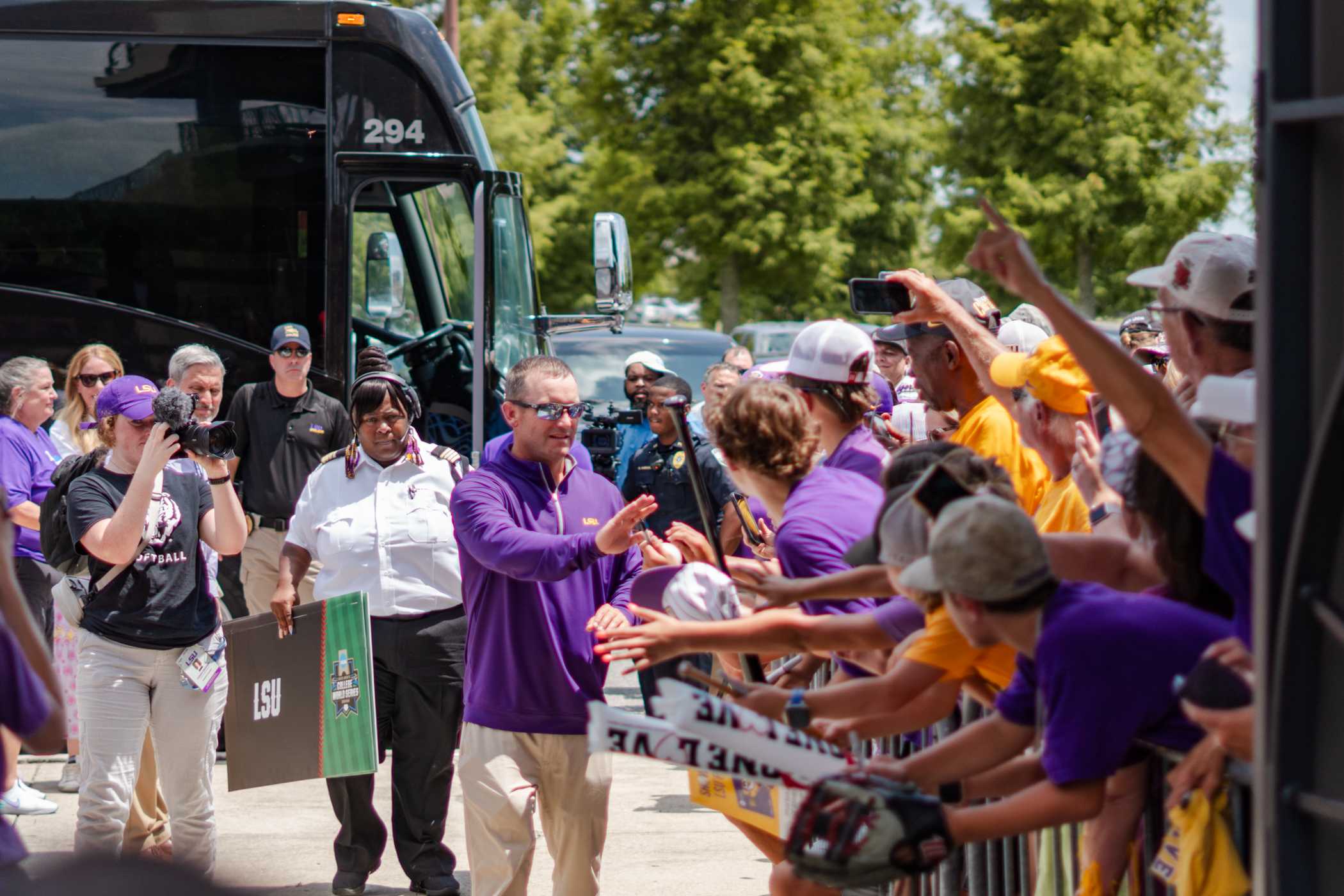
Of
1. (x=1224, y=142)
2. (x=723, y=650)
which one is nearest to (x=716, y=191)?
(x=1224, y=142)

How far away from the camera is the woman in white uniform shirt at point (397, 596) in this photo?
6.07 metres

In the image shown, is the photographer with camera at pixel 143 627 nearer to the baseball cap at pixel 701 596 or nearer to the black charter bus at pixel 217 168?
the baseball cap at pixel 701 596

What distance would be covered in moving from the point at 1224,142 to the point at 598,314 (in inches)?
750

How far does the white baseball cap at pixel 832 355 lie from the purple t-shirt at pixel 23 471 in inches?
174

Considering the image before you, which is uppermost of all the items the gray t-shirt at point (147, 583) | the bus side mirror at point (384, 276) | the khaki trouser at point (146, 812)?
the bus side mirror at point (384, 276)

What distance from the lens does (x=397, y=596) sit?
6.06m

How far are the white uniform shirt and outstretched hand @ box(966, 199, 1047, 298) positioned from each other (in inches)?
136

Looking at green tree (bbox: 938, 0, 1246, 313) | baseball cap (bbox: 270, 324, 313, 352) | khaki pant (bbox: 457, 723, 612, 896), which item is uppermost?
green tree (bbox: 938, 0, 1246, 313)

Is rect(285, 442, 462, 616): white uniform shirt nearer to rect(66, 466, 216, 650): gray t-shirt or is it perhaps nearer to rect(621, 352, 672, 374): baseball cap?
rect(66, 466, 216, 650): gray t-shirt

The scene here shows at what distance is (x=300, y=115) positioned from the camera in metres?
9.31

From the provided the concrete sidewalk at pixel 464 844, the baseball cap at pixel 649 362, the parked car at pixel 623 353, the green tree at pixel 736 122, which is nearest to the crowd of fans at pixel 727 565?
the concrete sidewalk at pixel 464 844

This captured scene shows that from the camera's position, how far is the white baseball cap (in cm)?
433

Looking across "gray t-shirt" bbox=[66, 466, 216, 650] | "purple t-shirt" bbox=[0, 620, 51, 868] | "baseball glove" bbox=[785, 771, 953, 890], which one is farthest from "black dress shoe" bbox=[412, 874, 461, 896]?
"baseball glove" bbox=[785, 771, 953, 890]

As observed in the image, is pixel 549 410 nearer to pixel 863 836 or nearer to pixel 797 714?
pixel 797 714
